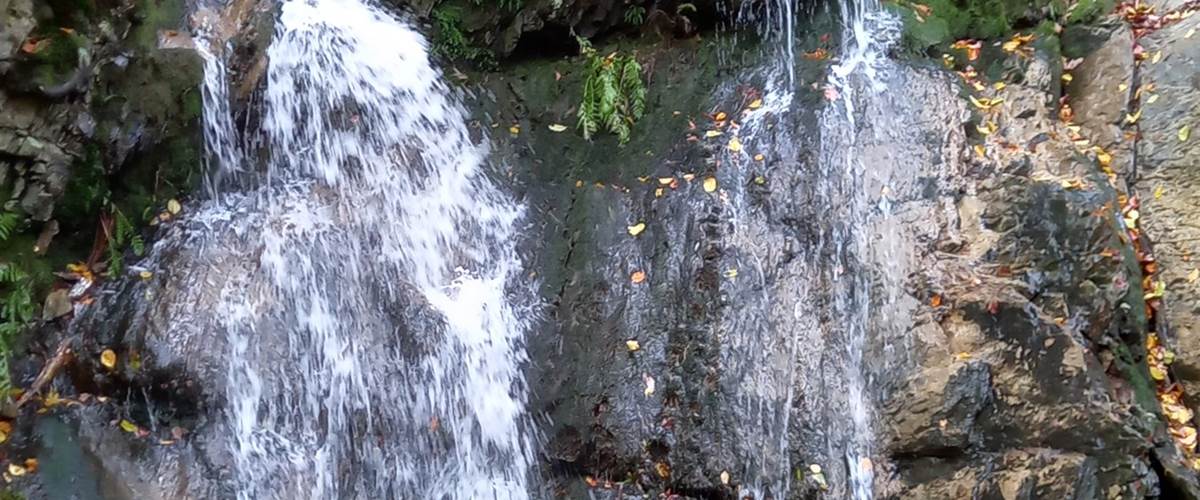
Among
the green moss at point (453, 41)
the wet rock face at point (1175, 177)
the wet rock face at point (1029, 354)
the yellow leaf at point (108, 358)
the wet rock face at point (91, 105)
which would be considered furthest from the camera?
the green moss at point (453, 41)

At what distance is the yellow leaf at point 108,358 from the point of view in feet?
16.1

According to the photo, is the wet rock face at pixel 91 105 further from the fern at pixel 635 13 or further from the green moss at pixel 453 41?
the fern at pixel 635 13

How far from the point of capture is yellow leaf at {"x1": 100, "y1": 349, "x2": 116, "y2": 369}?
193 inches

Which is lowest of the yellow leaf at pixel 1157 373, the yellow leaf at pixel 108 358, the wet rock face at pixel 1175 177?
the yellow leaf at pixel 108 358

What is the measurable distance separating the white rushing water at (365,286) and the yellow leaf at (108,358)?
0.70 meters

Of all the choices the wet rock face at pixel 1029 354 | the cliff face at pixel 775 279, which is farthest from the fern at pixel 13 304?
the wet rock face at pixel 1029 354

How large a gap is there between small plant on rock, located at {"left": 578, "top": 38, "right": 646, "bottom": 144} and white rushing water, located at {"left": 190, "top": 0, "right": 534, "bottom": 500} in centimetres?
102

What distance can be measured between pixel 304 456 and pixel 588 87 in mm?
3613

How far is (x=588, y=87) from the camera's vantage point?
6312mm

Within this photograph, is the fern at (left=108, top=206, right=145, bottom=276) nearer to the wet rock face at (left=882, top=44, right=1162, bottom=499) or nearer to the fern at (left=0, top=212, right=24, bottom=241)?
the fern at (left=0, top=212, right=24, bottom=241)

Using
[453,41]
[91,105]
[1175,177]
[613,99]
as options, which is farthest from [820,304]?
[91,105]

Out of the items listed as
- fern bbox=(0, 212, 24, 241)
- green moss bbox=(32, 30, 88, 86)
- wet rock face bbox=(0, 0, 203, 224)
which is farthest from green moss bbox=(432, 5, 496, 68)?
fern bbox=(0, 212, 24, 241)

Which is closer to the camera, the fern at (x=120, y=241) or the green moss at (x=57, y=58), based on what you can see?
the green moss at (x=57, y=58)

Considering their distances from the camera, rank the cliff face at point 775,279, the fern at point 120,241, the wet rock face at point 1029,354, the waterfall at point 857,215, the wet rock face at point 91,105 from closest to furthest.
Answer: the wet rock face at point 1029,354
the cliff face at point 775,279
the waterfall at point 857,215
the wet rock face at point 91,105
the fern at point 120,241
